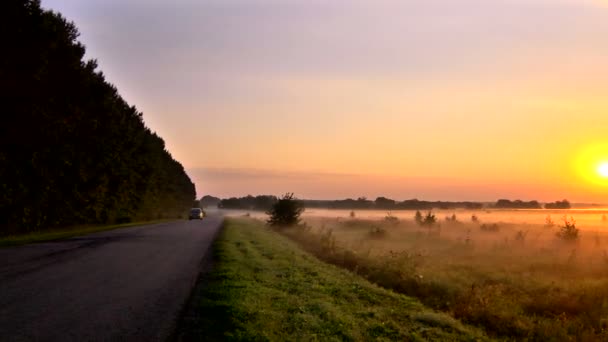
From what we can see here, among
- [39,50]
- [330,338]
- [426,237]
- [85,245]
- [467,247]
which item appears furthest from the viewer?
[426,237]

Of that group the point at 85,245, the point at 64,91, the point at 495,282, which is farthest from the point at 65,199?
the point at 495,282

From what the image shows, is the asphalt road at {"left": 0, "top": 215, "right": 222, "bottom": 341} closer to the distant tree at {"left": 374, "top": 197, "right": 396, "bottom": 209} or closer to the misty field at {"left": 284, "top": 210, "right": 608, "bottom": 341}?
the misty field at {"left": 284, "top": 210, "right": 608, "bottom": 341}

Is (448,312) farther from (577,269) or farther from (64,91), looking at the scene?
(64,91)

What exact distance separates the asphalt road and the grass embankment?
Result: 0.64m

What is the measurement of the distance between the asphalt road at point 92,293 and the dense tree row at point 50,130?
35.7ft

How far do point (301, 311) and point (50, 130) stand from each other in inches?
1031

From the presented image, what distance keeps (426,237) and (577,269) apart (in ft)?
69.9

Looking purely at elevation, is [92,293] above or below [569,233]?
below

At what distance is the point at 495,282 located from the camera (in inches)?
785

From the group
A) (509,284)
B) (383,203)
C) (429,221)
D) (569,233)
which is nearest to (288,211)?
(429,221)

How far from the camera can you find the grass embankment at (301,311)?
964cm

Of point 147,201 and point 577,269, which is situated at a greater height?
point 147,201

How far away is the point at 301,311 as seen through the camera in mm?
11555

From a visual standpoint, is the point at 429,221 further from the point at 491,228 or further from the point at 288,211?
the point at 288,211
